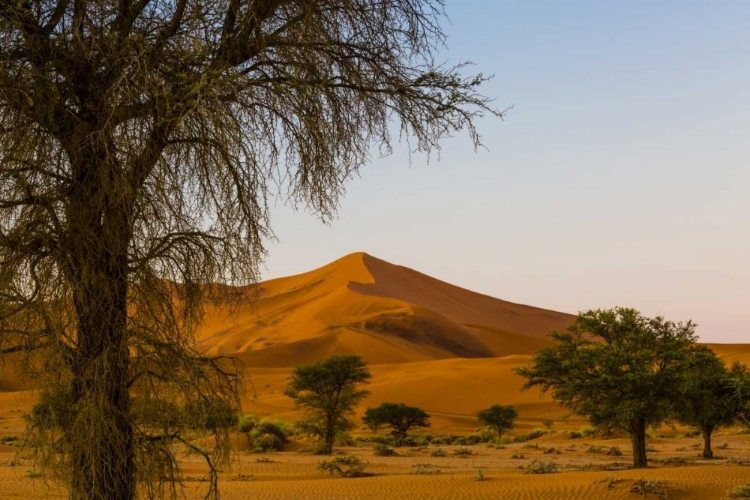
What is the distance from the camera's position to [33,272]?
5.99 meters

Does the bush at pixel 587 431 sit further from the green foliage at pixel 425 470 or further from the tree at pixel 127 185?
the tree at pixel 127 185

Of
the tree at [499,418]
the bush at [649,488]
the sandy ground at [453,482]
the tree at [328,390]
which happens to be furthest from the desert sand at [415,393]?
the tree at [499,418]

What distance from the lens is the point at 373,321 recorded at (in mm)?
92625

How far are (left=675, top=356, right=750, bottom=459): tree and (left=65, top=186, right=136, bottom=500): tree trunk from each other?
69.3 ft

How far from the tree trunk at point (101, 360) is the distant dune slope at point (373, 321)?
174 ft

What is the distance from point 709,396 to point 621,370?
4.42 metres

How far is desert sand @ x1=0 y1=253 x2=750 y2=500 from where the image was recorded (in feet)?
56.9

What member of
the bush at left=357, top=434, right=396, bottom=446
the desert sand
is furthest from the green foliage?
the bush at left=357, top=434, right=396, bottom=446

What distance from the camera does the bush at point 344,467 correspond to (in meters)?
21.9

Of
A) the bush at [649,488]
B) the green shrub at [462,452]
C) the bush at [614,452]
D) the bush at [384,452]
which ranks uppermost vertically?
the bush at [649,488]

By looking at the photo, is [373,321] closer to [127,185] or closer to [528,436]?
[528,436]

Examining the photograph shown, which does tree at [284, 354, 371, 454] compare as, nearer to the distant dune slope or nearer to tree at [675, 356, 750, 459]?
tree at [675, 356, 750, 459]

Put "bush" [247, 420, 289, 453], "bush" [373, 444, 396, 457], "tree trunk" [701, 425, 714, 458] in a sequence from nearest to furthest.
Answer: "tree trunk" [701, 425, 714, 458] < "bush" [373, 444, 396, 457] < "bush" [247, 420, 289, 453]

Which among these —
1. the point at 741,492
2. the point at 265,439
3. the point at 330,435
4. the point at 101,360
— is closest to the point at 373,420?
the point at 330,435
